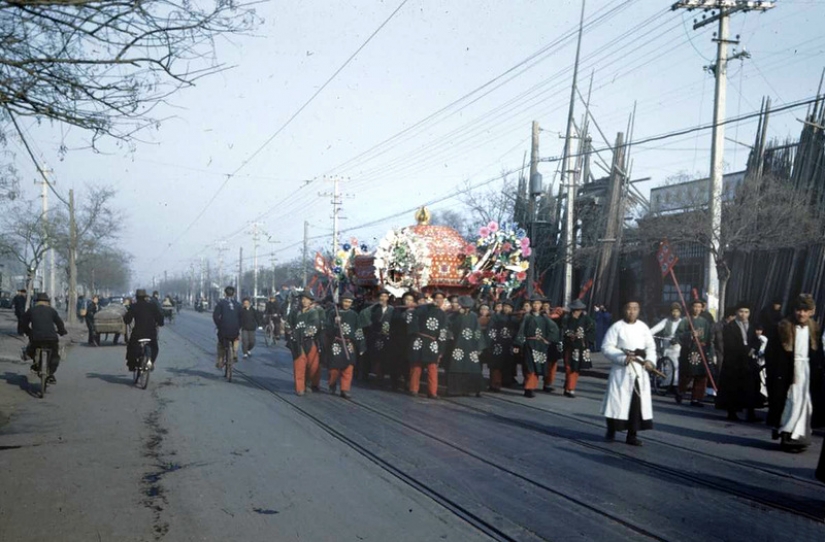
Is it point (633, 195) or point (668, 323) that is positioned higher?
point (633, 195)

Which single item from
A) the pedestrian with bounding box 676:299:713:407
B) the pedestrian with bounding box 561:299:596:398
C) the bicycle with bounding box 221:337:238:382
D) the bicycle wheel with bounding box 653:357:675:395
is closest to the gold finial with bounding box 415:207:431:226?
the pedestrian with bounding box 561:299:596:398

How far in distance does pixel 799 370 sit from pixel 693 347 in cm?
453

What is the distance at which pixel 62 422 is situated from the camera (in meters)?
10.2

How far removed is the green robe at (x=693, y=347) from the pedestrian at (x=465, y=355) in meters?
3.38

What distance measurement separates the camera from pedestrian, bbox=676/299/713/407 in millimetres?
13046

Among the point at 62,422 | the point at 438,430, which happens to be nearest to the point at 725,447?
the point at 438,430

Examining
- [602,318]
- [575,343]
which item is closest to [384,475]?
[575,343]

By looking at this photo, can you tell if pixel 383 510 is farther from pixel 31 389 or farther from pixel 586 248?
pixel 586 248

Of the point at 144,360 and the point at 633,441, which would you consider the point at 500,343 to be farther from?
the point at 144,360

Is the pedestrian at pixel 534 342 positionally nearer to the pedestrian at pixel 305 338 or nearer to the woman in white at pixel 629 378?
the pedestrian at pixel 305 338

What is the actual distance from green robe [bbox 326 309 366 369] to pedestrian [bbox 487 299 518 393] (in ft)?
8.45

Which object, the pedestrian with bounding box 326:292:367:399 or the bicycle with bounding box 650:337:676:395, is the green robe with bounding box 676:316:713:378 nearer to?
the bicycle with bounding box 650:337:676:395

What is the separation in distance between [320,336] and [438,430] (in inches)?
177

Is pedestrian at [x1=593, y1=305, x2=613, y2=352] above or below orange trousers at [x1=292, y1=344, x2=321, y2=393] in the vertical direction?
above
